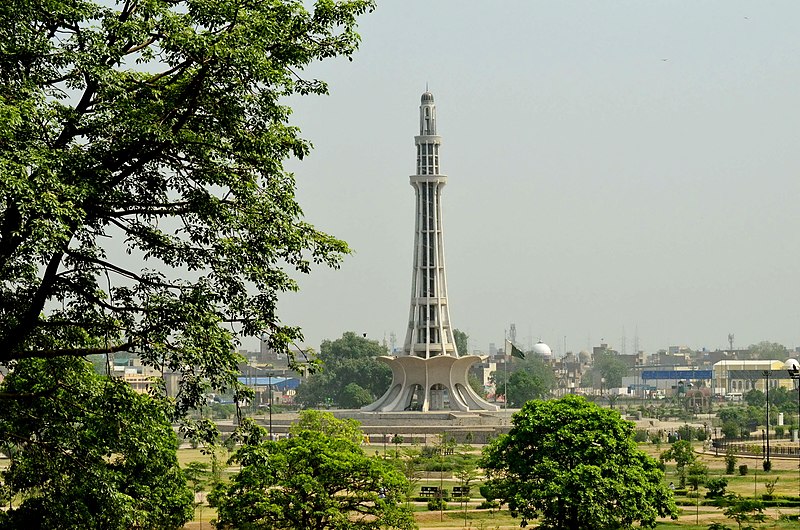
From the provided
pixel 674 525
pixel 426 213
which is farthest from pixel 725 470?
pixel 426 213

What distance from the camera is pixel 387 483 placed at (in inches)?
1280

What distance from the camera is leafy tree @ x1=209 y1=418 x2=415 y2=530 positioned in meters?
31.4

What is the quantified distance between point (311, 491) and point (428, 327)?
66824mm

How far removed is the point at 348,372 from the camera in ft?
469

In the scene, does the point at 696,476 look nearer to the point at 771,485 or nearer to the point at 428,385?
the point at 771,485

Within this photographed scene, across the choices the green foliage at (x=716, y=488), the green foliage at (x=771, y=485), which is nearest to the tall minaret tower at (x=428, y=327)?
the green foliage at (x=771, y=485)

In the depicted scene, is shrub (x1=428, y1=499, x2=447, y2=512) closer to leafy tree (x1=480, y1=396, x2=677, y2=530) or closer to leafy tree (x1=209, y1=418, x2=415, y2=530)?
leafy tree (x1=480, y1=396, x2=677, y2=530)

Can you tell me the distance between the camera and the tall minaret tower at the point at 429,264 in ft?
321

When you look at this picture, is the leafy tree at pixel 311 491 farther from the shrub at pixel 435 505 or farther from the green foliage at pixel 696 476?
the green foliage at pixel 696 476

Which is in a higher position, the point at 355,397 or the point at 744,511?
the point at 355,397

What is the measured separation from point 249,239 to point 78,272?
2.04 metres

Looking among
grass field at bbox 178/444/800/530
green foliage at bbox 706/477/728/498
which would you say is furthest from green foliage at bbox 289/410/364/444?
green foliage at bbox 706/477/728/498

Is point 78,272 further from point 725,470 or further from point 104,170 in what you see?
point 725,470

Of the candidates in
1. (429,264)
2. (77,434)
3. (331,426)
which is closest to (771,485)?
(331,426)
